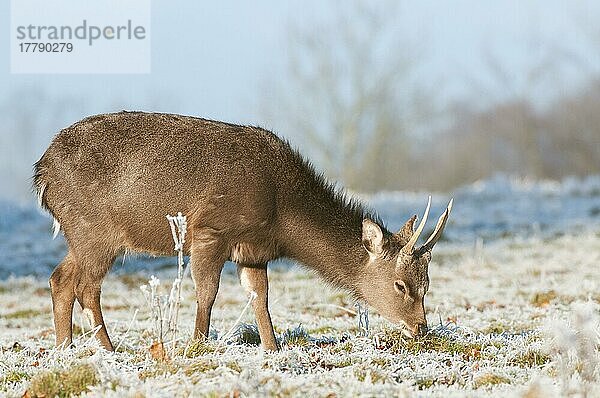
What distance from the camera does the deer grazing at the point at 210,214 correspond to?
7527 millimetres

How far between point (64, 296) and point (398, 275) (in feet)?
9.60

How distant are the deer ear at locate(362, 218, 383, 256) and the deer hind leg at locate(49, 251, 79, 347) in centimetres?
254

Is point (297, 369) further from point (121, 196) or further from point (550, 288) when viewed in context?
point (550, 288)

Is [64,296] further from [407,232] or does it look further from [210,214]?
[407,232]

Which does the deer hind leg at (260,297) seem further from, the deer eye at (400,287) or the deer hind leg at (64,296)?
the deer hind leg at (64,296)

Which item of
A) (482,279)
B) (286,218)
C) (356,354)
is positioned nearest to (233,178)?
(286,218)

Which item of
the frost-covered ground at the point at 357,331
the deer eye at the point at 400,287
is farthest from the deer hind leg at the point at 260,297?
the deer eye at the point at 400,287

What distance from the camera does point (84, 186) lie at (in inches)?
309

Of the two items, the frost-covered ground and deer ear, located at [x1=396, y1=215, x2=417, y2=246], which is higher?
deer ear, located at [x1=396, y1=215, x2=417, y2=246]

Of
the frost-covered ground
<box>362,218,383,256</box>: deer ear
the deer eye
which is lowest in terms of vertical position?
the frost-covered ground

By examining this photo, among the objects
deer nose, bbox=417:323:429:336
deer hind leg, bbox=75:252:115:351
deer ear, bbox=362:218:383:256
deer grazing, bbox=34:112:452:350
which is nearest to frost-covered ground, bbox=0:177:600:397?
deer nose, bbox=417:323:429:336

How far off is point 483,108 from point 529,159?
6.64 m

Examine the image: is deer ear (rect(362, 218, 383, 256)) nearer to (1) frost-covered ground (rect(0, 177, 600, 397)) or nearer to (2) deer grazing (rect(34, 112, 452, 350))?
(2) deer grazing (rect(34, 112, 452, 350))

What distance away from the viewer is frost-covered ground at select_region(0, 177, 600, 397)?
5324 mm
